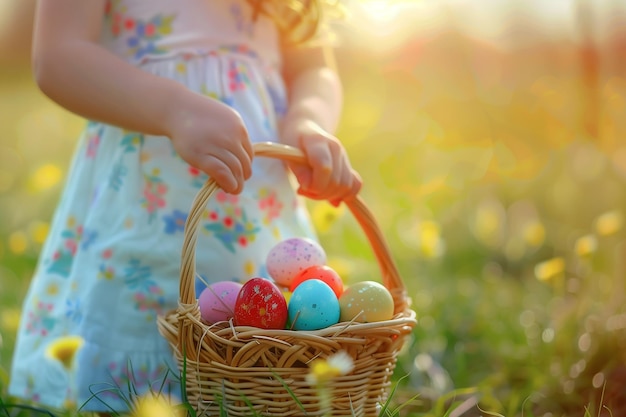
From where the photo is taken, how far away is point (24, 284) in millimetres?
2172

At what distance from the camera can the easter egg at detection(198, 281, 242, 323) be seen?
1.10 metres

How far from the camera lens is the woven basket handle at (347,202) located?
3.29 feet

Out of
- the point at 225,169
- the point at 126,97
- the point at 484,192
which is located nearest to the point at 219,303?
the point at 225,169

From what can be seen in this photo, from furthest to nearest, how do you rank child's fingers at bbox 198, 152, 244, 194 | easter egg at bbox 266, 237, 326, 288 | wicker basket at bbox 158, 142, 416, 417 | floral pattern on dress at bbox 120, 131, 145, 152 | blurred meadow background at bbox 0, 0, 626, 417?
blurred meadow background at bbox 0, 0, 626, 417 < floral pattern on dress at bbox 120, 131, 145, 152 < easter egg at bbox 266, 237, 326, 288 < child's fingers at bbox 198, 152, 244, 194 < wicker basket at bbox 158, 142, 416, 417

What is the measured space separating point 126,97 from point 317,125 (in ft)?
1.18

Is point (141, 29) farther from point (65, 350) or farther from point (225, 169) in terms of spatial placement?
point (65, 350)

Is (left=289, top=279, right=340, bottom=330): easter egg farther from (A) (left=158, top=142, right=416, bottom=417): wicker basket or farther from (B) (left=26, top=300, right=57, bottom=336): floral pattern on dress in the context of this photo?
(B) (left=26, top=300, right=57, bottom=336): floral pattern on dress

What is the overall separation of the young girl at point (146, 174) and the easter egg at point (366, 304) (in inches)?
8.5

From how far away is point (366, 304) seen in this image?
1065 mm

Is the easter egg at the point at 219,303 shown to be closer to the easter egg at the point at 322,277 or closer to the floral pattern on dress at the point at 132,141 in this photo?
the easter egg at the point at 322,277

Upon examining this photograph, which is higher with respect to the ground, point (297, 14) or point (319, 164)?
point (297, 14)

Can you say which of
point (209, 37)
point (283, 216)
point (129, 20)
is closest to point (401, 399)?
A: point (283, 216)

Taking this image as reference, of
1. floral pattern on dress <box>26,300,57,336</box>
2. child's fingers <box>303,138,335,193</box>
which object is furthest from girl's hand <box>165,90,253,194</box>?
floral pattern on dress <box>26,300,57,336</box>

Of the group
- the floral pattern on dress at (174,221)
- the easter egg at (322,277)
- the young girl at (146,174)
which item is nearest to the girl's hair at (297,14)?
the young girl at (146,174)
